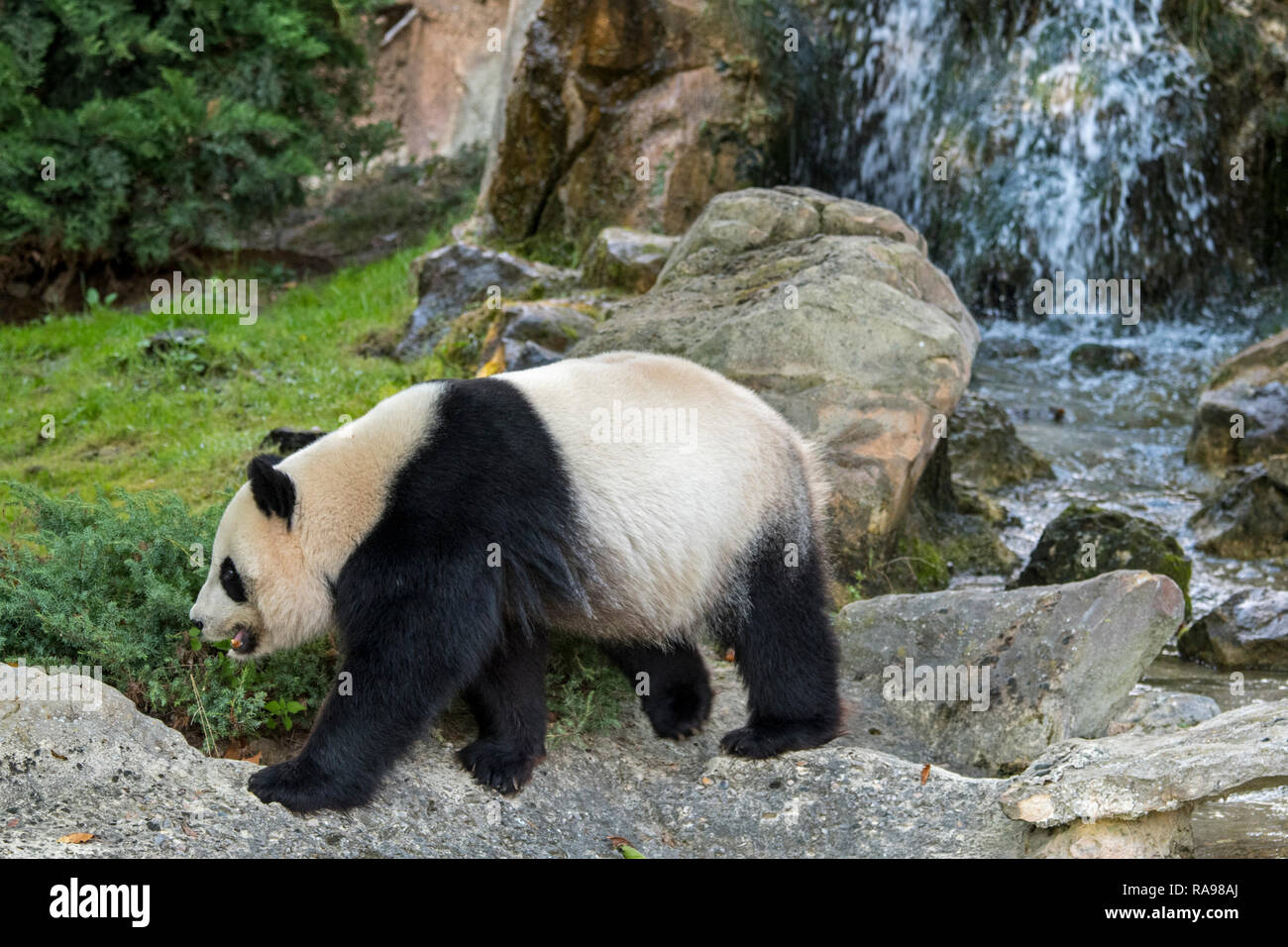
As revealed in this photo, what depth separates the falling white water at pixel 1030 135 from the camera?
45.8 ft

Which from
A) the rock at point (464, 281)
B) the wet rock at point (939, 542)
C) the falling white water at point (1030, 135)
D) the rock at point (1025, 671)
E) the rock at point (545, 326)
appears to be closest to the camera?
the rock at point (1025, 671)

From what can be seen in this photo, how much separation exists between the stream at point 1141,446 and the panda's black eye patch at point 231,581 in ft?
11.9

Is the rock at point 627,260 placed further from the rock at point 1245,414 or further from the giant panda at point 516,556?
the giant panda at point 516,556

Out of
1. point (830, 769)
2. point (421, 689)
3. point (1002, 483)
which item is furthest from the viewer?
point (1002, 483)

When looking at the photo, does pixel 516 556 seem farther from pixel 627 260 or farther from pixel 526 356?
pixel 627 260

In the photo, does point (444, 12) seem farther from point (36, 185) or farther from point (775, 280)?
point (775, 280)

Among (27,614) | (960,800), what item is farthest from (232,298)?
(960,800)

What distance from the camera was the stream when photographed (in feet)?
23.5

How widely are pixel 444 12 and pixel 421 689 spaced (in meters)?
15.4

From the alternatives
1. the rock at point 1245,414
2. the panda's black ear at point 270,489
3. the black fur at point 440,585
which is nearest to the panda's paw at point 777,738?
the black fur at point 440,585

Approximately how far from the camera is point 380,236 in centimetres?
1533

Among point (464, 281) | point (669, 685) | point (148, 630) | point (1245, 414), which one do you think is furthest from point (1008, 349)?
point (148, 630)

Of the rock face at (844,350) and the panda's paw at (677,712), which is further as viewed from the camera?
the rock face at (844,350)

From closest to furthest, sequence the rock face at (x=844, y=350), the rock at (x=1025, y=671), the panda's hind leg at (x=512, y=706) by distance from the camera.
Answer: the panda's hind leg at (x=512, y=706), the rock at (x=1025, y=671), the rock face at (x=844, y=350)
